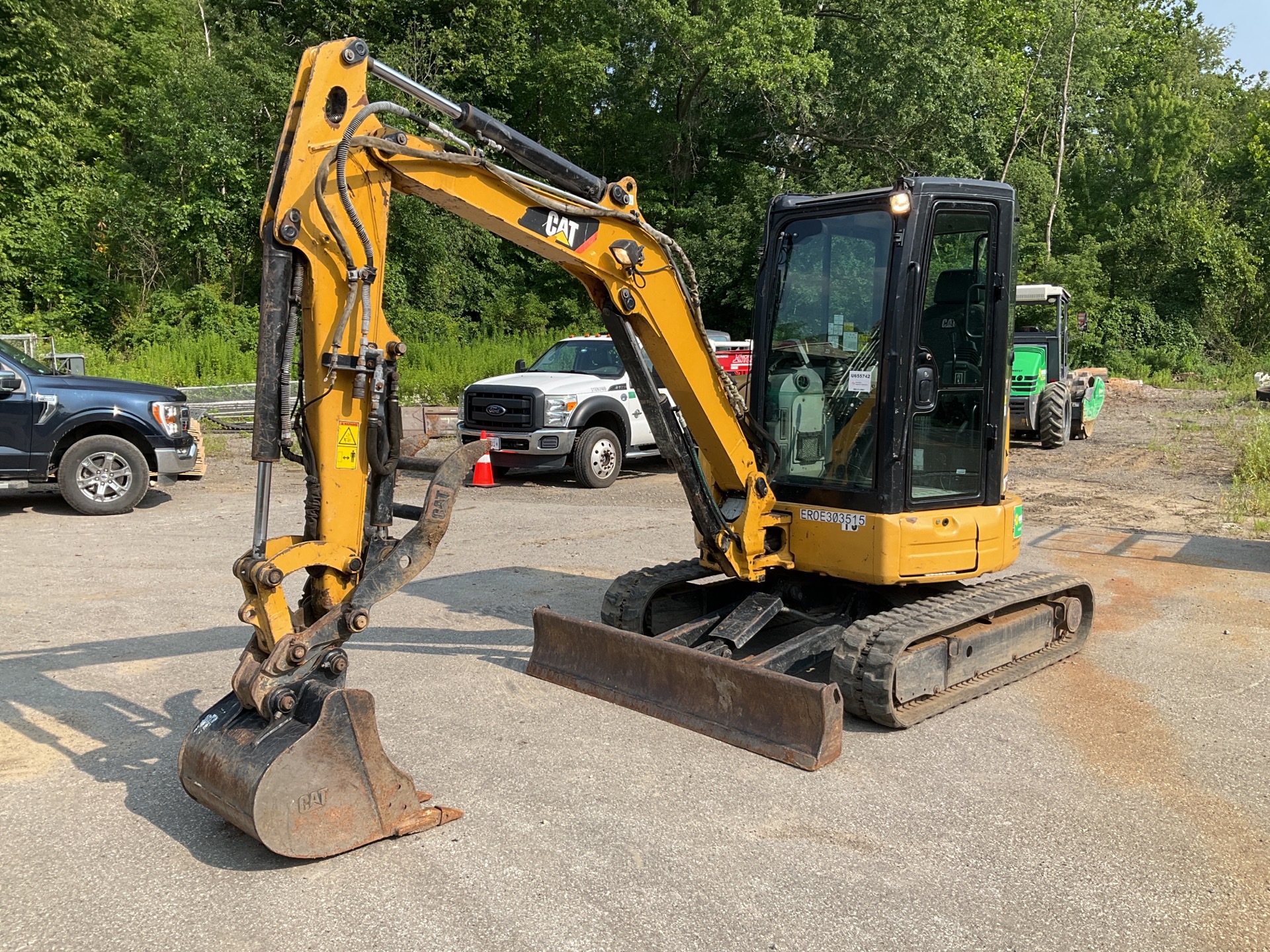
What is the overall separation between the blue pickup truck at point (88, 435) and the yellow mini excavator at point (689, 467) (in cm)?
760

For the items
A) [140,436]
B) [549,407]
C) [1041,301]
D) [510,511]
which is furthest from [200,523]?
[1041,301]

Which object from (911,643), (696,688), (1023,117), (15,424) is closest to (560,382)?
(15,424)

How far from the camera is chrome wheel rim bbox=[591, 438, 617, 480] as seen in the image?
15230 millimetres

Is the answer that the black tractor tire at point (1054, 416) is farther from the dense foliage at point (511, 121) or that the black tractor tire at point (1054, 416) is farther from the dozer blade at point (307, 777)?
the dozer blade at point (307, 777)

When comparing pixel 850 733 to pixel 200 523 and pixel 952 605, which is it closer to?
pixel 952 605

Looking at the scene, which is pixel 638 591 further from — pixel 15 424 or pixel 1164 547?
pixel 15 424

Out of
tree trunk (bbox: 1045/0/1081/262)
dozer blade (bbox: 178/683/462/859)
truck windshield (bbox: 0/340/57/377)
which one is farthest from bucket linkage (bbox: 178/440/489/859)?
tree trunk (bbox: 1045/0/1081/262)

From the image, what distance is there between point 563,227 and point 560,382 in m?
9.91

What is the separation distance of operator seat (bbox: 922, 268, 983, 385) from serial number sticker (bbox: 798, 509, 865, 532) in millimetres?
989

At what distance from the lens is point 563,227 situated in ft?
18.0

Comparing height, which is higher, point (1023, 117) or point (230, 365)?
point (1023, 117)

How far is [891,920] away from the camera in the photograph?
3.97m

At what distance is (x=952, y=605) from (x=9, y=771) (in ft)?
16.5

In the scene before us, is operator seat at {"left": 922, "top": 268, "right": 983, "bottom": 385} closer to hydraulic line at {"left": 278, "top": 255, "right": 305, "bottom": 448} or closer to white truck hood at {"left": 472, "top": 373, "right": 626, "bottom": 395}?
hydraulic line at {"left": 278, "top": 255, "right": 305, "bottom": 448}
